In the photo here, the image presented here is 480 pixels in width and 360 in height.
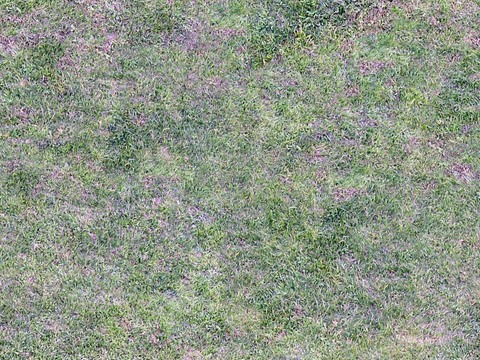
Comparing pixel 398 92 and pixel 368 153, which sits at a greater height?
pixel 398 92

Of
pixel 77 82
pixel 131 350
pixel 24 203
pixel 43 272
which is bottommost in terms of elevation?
pixel 131 350

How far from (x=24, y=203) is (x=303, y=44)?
218 centimetres

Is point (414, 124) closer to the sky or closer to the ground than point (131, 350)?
closer to the sky

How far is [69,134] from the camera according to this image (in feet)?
12.0

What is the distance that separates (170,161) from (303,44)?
1.22 m

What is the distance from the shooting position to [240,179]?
3.65 metres

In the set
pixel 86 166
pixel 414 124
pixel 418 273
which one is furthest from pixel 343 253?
pixel 86 166

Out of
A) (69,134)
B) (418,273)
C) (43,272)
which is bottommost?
(418,273)

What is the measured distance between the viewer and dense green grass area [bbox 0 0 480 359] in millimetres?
3557

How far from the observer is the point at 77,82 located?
3.70m

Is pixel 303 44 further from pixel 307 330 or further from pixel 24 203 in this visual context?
pixel 24 203

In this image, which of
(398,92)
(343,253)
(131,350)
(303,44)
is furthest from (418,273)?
(131,350)

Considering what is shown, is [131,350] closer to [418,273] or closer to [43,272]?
[43,272]

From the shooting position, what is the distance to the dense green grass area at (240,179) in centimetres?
356
